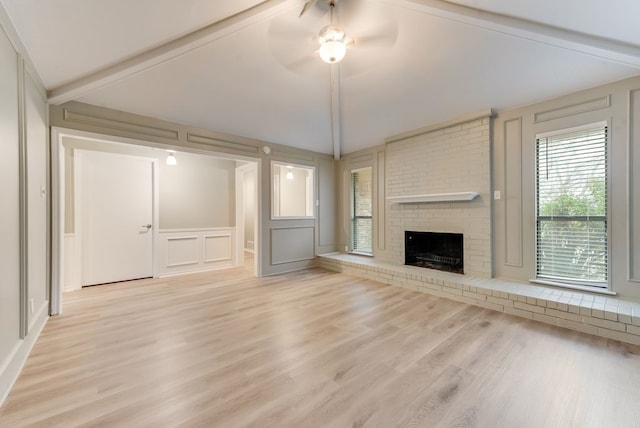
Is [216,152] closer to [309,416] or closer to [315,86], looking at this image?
[315,86]

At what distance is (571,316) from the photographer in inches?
104

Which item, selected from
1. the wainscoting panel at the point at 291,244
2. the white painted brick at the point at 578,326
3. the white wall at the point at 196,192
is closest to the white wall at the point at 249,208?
the white wall at the point at 196,192

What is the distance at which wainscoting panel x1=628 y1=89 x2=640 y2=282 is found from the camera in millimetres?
2666

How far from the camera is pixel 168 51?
8.22ft

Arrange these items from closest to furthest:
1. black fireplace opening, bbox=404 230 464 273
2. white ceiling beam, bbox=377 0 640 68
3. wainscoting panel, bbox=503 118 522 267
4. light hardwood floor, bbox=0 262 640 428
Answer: light hardwood floor, bbox=0 262 640 428, white ceiling beam, bbox=377 0 640 68, wainscoting panel, bbox=503 118 522 267, black fireplace opening, bbox=404 230 464 273

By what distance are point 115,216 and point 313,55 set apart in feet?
13.4

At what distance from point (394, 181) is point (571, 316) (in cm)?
295

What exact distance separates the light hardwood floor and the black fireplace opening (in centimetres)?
108

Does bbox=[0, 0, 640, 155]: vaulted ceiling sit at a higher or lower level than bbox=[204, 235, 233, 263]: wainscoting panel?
higher

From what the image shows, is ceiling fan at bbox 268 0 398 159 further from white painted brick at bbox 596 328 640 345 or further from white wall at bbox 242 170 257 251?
white wall at bbox 242 170 257 251

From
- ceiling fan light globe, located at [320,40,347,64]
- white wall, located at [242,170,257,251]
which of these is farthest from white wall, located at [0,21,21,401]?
white wall, located at [242,170,257,251]

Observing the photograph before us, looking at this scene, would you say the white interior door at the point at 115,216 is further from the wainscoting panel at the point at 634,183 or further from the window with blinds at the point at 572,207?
the wainscoting panel at the point at 634,183

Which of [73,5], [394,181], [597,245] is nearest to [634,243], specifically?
[597,245]

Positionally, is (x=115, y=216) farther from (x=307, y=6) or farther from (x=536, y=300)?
(x=536, y=300)
